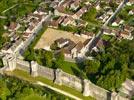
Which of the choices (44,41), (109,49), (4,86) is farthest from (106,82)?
(44,41)

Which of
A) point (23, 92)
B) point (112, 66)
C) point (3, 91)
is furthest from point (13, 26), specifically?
point (112, 66)

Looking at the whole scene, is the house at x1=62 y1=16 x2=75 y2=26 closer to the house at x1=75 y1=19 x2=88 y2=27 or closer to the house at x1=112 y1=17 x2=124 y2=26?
the house at x1=75 y1=19 x2=88 y2=27

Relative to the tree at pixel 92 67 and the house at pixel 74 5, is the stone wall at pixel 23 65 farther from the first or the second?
the house at pixel 74 5

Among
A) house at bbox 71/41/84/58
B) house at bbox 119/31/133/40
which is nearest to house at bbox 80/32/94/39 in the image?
house at bbox 71/41/84/58

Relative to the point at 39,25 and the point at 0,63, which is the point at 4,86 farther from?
the point at 39,25

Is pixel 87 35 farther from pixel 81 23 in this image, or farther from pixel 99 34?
pixel 81 23
